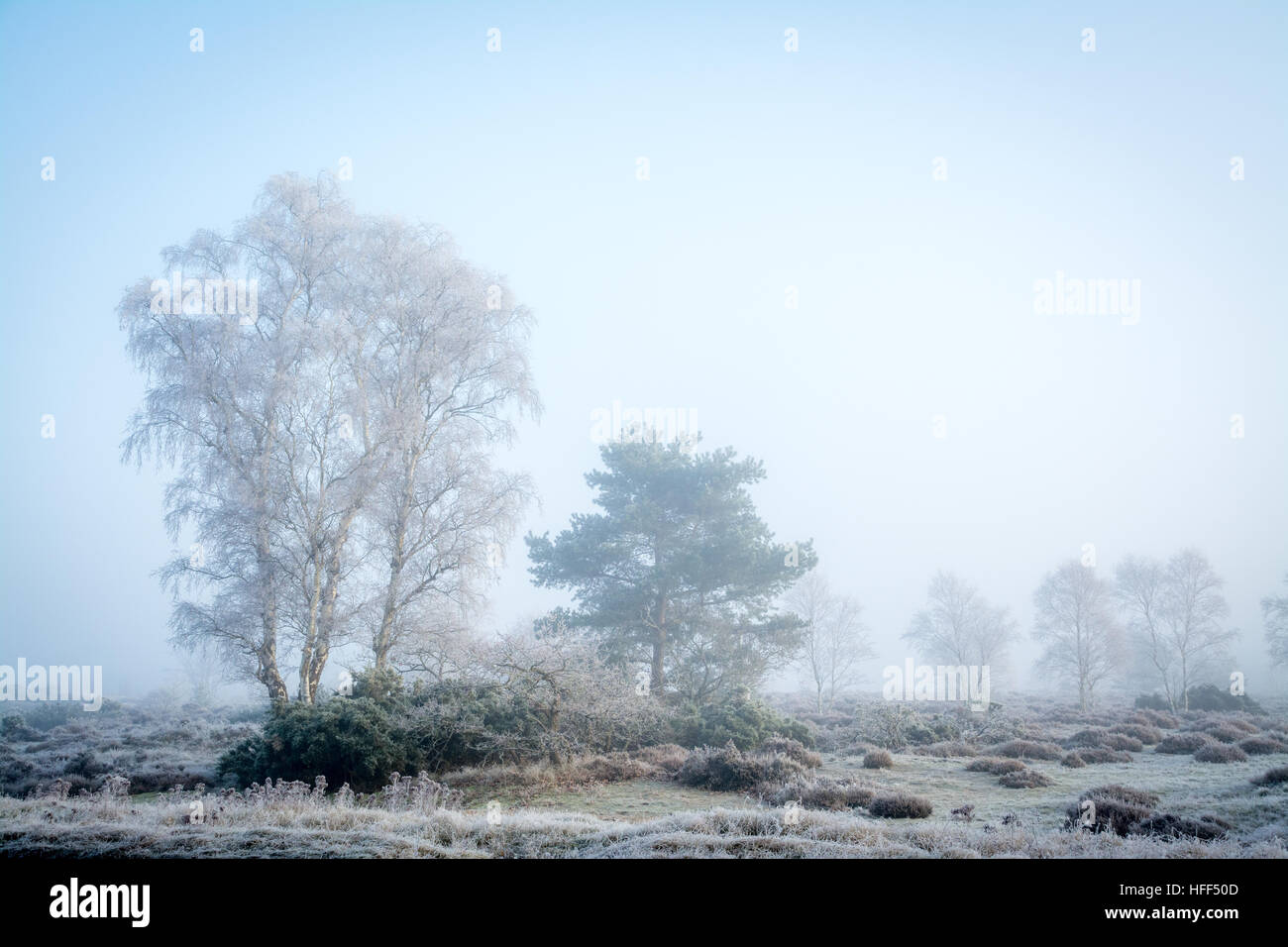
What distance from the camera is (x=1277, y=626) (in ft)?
106

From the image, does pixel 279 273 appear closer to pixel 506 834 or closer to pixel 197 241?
pixel 197 241

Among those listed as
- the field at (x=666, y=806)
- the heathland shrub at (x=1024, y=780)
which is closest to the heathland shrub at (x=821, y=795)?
the field at (x=666, y=806)

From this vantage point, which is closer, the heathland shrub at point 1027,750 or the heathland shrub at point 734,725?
the heathland shrub at point 734,725

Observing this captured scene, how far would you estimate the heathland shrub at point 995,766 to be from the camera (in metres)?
14.0

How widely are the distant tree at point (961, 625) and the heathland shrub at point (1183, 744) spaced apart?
25578 millimetres

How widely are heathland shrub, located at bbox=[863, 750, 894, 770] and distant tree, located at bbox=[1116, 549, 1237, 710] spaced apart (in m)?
28.2

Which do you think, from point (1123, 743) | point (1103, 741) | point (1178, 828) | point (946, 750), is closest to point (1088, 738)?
point (1103, 741)

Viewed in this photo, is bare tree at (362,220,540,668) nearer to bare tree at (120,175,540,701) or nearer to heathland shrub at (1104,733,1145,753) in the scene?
bare tree at (120,175,540,701)

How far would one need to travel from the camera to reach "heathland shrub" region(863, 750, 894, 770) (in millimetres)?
15227

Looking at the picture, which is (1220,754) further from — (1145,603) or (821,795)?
(1145,603)

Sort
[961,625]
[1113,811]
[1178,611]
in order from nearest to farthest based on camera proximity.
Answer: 1. [1113,811]
2. [1178,611]
3. [961,625]

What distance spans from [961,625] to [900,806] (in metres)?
38.3

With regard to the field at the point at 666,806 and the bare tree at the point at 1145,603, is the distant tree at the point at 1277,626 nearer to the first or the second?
the bare tree at the point at 1145,603

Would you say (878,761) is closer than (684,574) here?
Yes
